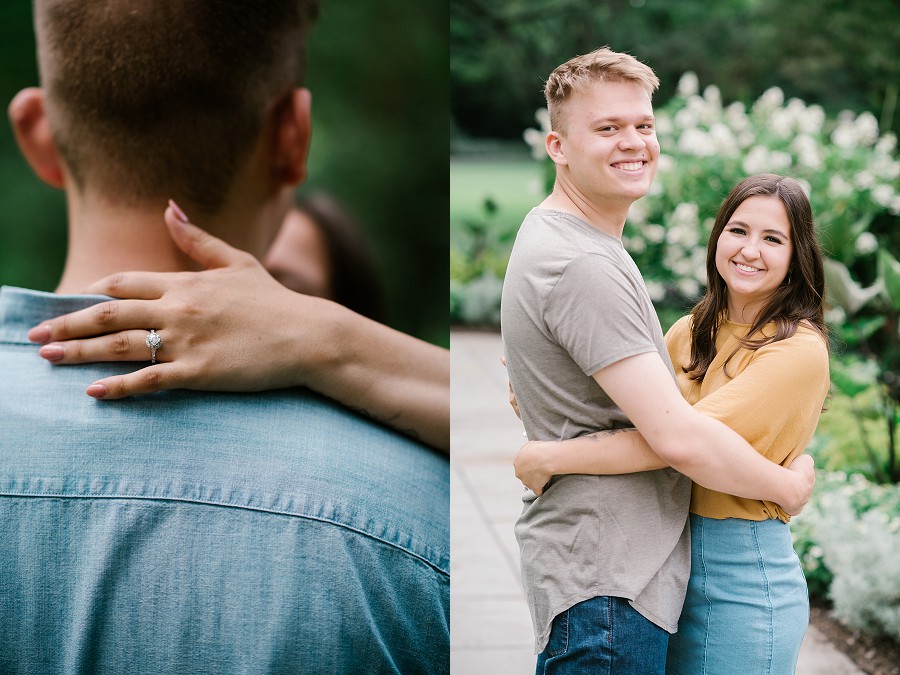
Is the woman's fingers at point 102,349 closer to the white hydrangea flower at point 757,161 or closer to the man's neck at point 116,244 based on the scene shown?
the man's neck at point 116,244

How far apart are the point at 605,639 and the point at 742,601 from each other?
0.97 ft

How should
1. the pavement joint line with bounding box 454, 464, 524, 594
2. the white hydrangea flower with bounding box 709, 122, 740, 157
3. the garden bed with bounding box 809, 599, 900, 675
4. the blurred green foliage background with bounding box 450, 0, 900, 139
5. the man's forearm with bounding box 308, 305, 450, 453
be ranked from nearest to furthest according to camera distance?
the man's forearm with bounding box 308, 305, 450, 453
the garden bed with bounding box 809, 599, 900, 675
the pavement joint line with bounding box 454, 464, 524, 594
the white hydrangea flower with bounding box 709, 122, 740, 157
the blurred green foliage background with bounding box 450, 0, 900, 139

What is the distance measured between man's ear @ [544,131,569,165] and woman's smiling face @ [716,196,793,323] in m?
0.37

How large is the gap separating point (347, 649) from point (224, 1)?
4.01 feet

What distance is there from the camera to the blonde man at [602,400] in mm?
1544

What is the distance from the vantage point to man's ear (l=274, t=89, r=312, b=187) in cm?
197

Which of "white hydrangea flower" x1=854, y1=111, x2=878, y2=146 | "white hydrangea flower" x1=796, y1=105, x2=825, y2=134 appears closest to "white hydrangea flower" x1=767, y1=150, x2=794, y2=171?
"white hydrangea flower" x1=796, y1=105, x2=825, y2=134

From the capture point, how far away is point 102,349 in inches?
64.6

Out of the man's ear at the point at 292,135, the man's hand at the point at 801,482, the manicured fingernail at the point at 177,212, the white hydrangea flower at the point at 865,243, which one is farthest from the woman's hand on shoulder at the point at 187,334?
the white hydrangea flower at the point at 865,243

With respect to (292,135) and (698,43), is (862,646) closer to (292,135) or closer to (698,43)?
(292,135)

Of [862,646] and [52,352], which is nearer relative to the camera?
[52,352]

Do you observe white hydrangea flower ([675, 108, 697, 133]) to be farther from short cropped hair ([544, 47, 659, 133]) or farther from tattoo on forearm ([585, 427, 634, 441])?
tattoo on forearm ([585, 427, 634, 441])

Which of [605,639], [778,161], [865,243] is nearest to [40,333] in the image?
[605,639]

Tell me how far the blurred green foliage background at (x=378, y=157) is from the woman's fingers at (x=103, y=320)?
1.24 feet
